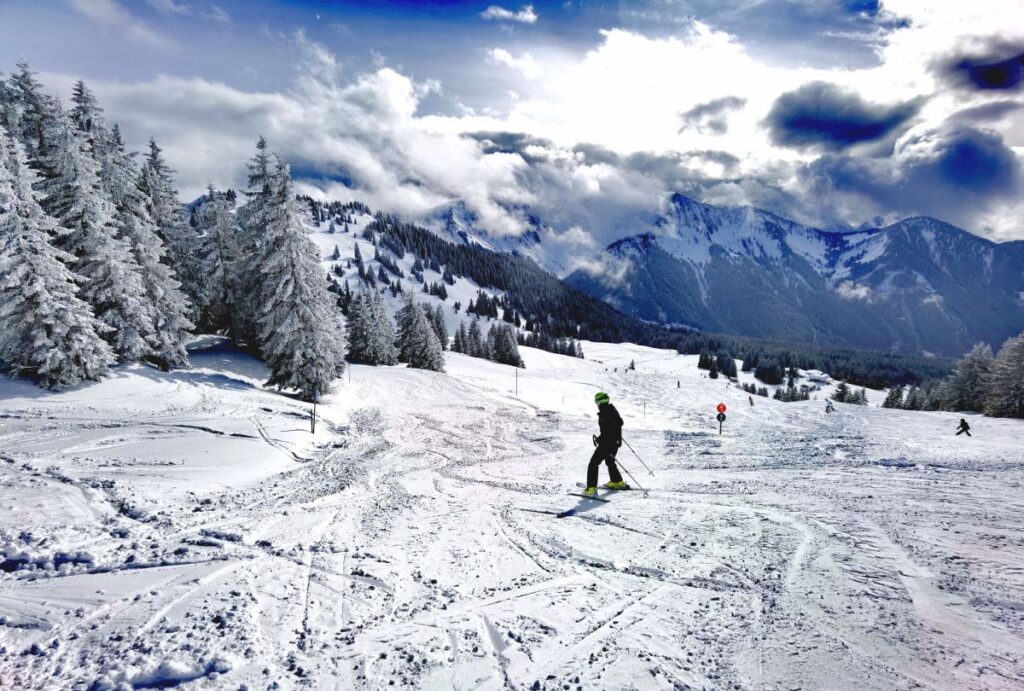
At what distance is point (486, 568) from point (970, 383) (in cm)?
6138

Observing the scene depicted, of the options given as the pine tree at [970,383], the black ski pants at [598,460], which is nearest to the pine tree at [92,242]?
the black ski pants at [598,460]

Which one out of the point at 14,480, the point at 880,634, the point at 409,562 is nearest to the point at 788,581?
the point at 880,634

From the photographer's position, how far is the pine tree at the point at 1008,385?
3384 cm

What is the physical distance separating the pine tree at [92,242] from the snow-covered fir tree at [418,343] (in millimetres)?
31644

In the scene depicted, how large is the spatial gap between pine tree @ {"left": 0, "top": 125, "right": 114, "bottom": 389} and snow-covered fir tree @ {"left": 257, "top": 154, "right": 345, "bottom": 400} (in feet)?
24.7

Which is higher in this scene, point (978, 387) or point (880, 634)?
point (978, 387)

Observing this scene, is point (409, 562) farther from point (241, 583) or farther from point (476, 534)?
point (241, 583)

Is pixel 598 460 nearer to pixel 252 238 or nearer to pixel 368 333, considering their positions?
pixel 252 238

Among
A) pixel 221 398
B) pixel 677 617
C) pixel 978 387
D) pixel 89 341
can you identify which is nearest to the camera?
pixel 677 617

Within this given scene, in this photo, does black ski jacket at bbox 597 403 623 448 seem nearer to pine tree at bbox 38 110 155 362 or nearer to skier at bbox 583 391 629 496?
skier at bbox 583 391 629 496

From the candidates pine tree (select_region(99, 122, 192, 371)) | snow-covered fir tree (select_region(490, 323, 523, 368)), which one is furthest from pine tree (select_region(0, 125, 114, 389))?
snow-covered fir tree (select_region(490, 323, 523, 368))

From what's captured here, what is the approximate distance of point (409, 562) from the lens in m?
7.01

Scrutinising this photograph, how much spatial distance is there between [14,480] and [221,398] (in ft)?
41.5

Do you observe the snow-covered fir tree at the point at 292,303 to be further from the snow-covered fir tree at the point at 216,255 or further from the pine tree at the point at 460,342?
the pine tree at the point at 460,342
